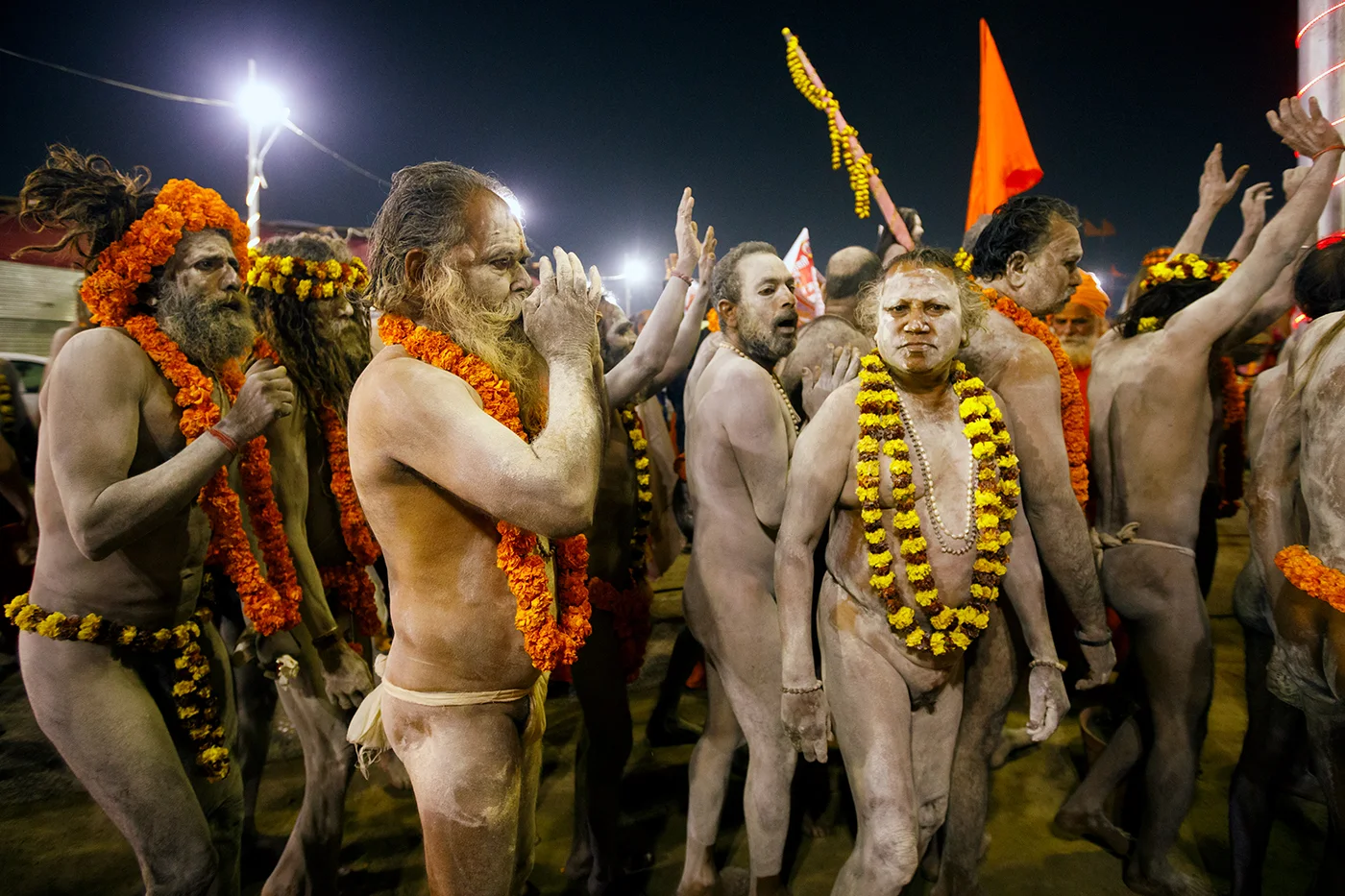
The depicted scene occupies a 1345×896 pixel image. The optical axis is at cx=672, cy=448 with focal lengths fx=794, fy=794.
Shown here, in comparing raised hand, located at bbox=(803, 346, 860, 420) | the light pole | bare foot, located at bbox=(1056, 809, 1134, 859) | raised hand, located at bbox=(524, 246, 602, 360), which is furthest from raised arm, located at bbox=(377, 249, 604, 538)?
the light pole

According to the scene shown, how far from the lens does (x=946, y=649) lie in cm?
274

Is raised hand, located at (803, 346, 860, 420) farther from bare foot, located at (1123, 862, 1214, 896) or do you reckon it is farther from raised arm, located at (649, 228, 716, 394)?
bare foot, located at (1123, 862, 1214, 896)

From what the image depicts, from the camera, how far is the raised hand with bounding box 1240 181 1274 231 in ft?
15.2

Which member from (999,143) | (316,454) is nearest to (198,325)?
(316,454)

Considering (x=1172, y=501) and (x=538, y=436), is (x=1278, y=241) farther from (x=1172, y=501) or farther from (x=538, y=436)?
(x=538, y=436)

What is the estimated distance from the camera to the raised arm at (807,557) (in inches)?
109

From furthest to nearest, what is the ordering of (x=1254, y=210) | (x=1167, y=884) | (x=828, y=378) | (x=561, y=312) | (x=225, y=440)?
1. (x=1254, y=210)
2. (x=828, y=378)
3. (x=1167, y=884)
4. (x=225, y=440)
5. (x=561, y=312)

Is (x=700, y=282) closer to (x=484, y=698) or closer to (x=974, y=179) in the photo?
(x=484, y=698)

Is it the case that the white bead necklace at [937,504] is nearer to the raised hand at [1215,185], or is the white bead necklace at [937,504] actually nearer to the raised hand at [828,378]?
the raised hand at [828,378]

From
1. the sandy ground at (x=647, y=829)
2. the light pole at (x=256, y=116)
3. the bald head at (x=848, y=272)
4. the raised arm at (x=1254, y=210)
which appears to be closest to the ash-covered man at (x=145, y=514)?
the sandy ground at (x=647, y=829)

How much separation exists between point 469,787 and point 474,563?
1.89 feet

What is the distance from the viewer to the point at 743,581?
3338 mm

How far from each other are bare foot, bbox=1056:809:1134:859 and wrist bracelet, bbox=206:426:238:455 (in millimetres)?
4196

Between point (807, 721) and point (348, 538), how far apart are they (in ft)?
8.39
